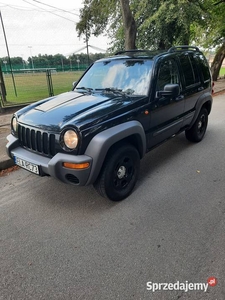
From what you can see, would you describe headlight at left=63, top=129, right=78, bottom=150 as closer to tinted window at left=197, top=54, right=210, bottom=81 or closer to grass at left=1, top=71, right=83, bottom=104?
tinted window at left=197, top=54, right=210, bottom=81

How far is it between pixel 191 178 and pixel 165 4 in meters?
10.2

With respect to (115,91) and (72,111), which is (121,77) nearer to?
(115,91)

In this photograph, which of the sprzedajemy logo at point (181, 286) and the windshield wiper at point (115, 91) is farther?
the windshield wiper at point (115, 91)

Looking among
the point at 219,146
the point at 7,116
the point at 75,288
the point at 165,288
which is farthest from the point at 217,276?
the point at 7,116

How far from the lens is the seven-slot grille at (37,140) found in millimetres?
2629

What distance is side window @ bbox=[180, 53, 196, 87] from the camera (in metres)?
4.11

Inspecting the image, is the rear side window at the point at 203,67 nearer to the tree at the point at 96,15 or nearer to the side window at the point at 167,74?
the side window at the point at 167,74

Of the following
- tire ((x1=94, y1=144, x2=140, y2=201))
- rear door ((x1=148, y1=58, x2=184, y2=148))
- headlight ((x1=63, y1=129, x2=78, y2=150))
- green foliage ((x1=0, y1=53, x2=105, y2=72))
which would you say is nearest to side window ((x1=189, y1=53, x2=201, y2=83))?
rear door ((x1=148, y1=58, x2=184, y2=148))

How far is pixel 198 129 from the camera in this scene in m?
5.03

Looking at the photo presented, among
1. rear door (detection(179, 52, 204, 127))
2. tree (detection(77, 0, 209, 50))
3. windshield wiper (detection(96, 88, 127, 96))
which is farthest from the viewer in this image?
tree (detection(77, 0, 209, 50))

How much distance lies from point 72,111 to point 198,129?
332cm

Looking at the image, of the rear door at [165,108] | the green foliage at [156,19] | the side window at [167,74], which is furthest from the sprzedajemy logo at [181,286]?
the green foliage at [156,19]

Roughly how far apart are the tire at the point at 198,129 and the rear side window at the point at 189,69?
85 cm

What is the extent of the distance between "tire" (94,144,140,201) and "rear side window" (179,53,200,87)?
205 centimetres
